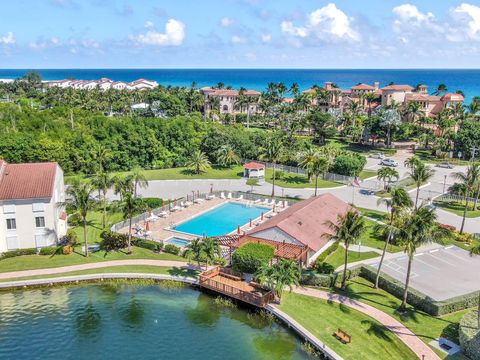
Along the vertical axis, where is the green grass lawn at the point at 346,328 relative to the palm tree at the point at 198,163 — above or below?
below

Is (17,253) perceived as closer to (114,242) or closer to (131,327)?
(114,242)

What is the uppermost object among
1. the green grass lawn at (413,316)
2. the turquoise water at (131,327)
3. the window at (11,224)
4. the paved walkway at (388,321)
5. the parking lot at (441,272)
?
the window at (11,224)

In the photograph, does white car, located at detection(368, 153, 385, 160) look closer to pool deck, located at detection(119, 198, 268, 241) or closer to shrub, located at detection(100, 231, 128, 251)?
pool deck, located at detection(119, 198, 268, 241)

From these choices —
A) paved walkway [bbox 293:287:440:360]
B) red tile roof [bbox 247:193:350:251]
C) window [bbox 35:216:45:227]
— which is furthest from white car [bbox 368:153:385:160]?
window [bbox 35:216:45:227]

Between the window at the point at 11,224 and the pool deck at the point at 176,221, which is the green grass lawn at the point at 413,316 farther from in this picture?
the window at the point at 11,224

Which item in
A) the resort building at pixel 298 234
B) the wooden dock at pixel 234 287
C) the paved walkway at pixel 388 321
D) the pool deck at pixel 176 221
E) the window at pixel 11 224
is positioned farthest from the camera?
the pool deck at pixel 176 221

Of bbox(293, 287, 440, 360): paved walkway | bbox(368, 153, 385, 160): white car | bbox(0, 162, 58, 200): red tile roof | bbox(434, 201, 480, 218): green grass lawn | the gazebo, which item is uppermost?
bbox(0, 162, 58, 200): red tile roof

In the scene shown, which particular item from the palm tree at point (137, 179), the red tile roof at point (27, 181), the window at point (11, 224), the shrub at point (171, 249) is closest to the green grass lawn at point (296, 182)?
the palm tree at point (137, 179)
